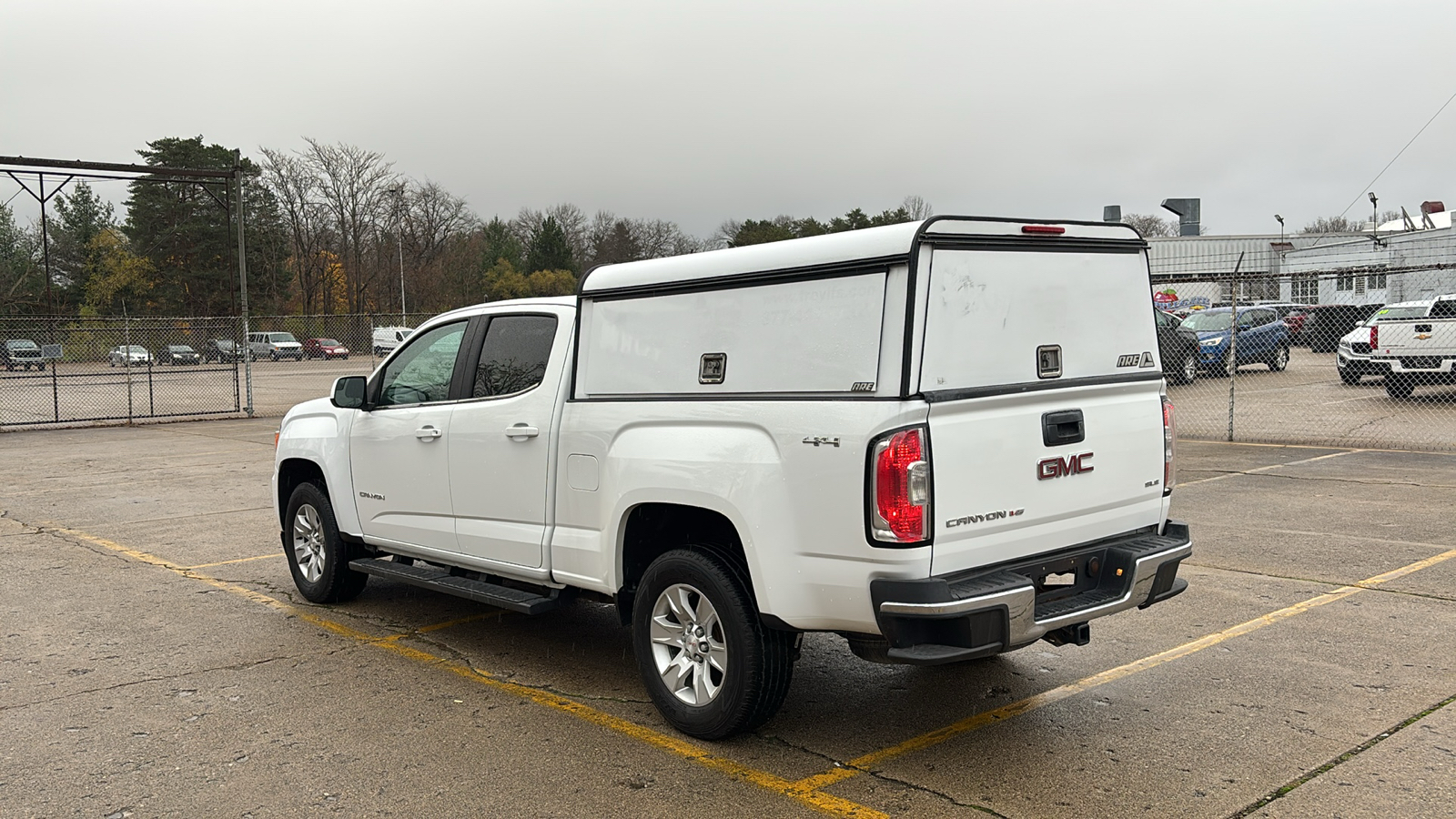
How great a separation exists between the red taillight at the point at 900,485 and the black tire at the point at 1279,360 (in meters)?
24.8

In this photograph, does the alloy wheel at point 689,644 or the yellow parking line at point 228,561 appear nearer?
the alloy wheel at point 689,644

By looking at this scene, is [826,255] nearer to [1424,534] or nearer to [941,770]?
[941,770]

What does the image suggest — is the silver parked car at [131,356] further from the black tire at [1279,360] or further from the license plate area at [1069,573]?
the license plate area at [1069,573]

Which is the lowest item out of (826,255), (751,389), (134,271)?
(751,389)

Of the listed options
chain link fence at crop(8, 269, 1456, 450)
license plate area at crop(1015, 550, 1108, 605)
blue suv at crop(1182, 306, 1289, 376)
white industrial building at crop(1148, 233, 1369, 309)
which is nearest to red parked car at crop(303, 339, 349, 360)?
chain link fence at crop(8, 269, 1456, 450)

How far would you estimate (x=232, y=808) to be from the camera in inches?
160

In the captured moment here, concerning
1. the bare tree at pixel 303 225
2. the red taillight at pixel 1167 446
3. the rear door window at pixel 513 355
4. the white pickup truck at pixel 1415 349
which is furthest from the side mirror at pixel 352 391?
the bare tree at pixel 303 225

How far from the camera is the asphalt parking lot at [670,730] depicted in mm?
4113

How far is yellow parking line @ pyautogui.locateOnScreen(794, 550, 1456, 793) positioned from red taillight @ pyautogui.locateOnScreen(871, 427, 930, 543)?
1.02 metres

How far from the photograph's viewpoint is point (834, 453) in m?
4.06

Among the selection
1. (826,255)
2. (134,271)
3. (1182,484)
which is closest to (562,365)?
(826,255)

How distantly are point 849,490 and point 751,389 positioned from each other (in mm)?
681

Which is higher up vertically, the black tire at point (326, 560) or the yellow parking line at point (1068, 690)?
the black tire at point (326, 560)

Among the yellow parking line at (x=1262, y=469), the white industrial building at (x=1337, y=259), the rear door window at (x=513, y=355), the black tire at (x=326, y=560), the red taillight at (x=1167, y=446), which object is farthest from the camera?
the white industrial building at (x=1337, y=259)
